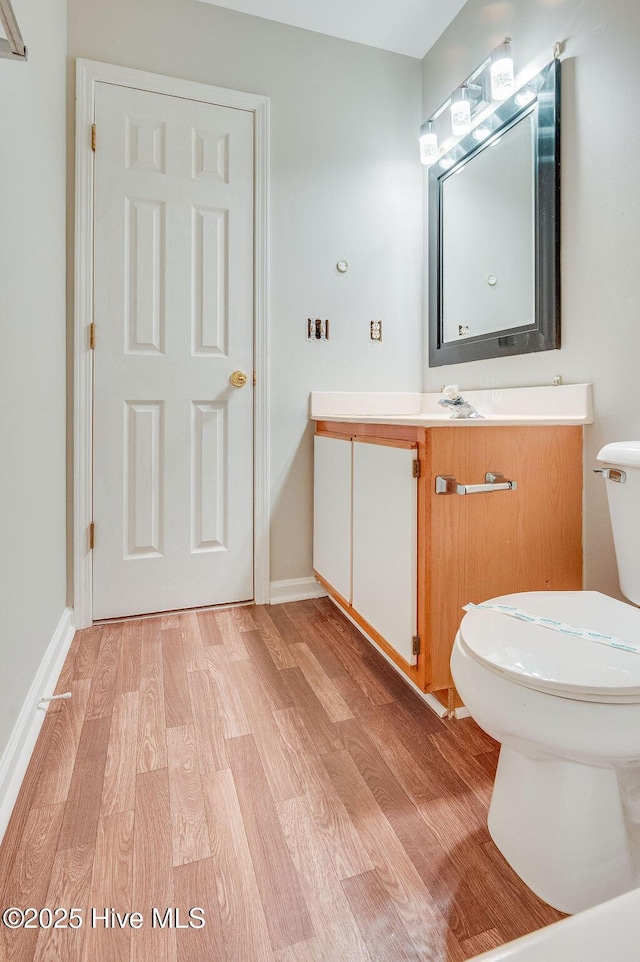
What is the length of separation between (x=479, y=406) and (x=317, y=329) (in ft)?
2.53

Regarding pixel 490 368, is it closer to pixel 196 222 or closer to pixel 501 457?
pixel 501 457

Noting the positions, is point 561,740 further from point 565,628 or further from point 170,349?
point 170,349

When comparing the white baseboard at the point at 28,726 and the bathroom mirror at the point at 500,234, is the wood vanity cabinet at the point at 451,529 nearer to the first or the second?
the bathroom mirror at the point at 500,234

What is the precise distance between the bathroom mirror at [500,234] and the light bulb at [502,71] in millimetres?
38

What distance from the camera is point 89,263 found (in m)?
1.83

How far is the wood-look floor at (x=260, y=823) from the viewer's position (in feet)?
2.55

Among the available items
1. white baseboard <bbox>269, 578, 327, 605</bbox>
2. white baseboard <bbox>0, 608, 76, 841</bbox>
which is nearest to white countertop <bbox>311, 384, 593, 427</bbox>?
white baseboard <bbox>269, 578, 327, 605</bbox>

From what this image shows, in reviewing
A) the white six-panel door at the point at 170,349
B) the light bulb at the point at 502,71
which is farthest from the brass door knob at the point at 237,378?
the light bulb at the point at 502,71

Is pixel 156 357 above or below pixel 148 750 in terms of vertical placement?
above

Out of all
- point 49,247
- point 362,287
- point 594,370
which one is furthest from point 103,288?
point 594,370

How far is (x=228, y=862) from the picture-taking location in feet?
2.96

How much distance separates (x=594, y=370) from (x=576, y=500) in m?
0.38

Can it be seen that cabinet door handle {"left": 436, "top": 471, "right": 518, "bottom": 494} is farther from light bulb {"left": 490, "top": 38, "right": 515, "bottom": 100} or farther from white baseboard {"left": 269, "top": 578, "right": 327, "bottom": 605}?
light bulb {"left": 490, "top": 38, "right": 515, "bottom": 100}

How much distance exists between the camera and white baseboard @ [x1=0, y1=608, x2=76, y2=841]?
1.02m
